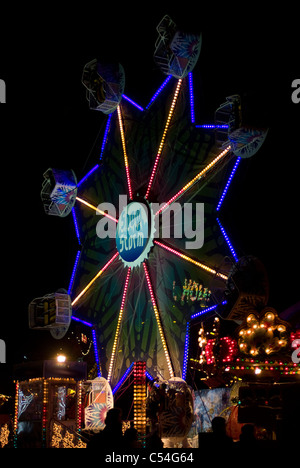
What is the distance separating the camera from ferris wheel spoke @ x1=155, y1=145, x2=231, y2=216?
11.0 metres

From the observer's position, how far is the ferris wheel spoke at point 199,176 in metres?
11.0

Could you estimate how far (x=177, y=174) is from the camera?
40.5 feet

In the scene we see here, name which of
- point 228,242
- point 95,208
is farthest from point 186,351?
point 95,208

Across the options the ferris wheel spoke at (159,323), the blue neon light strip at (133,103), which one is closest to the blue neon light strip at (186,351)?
the ferris wheel spoke at (159,323)

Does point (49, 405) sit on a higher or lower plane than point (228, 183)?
lower

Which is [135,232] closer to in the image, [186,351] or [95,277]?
[95,277]

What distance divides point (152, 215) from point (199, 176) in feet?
5.36

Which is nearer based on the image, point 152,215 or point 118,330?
point 152,215

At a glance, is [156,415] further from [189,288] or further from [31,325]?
[31,325]

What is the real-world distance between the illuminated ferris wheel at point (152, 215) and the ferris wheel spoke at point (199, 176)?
0.06 ft

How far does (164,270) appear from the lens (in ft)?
40.5

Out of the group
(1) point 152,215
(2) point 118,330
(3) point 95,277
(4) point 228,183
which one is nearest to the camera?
(4) point 228,183

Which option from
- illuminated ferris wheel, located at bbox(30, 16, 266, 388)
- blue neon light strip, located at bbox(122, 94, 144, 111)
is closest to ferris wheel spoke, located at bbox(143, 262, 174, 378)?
illuminated ferris wheel, located at bbox(30, 16, 266, 388)

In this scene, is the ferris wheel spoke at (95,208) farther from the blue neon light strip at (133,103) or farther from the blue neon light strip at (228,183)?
the blue neon light strip at (228,183)
